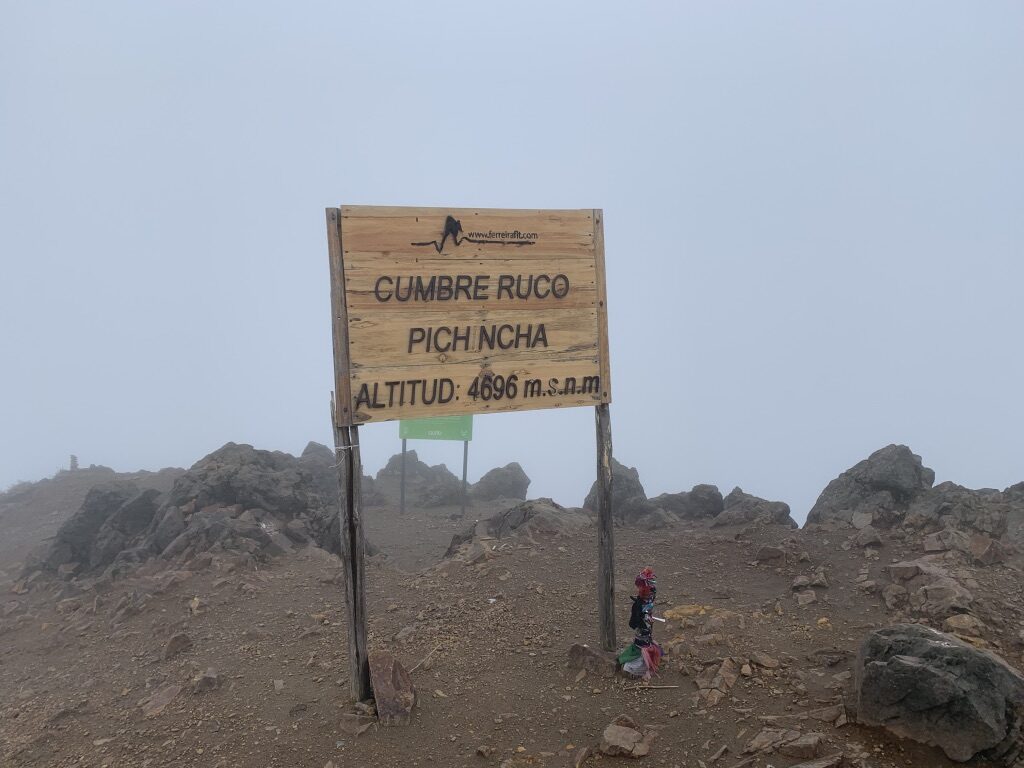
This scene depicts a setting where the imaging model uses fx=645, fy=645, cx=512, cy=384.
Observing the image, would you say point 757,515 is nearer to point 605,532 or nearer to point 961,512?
point 961,512

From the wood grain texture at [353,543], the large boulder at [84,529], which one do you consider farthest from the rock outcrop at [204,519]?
the wood grain texture at [353,543]

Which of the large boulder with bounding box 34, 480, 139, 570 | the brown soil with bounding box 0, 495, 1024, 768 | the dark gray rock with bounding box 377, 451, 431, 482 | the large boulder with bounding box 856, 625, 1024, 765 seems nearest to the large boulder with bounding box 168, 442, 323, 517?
the large boulder with bounding box 34, 480, 139, 570

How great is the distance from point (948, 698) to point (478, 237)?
20.3ft

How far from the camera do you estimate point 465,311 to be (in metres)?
7.23

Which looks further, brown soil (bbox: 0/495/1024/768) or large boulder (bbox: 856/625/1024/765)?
brown soil (bbox: 0/495/1024/768)

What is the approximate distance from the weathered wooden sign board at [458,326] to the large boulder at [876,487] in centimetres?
816

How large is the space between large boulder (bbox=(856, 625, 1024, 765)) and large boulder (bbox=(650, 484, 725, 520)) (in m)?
10.5

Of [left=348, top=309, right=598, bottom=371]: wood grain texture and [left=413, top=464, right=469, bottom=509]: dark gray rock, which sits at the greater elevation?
[left=348, top=309, right=598, bottom=371]: wood grain texture

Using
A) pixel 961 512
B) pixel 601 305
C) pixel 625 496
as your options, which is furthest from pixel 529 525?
pixel 961 512

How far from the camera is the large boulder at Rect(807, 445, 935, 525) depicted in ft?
44.0

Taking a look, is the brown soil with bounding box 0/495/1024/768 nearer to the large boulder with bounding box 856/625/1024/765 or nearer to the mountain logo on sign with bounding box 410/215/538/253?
the large boulder with bounding box 856/625/1024/765

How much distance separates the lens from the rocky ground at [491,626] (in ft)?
21.0

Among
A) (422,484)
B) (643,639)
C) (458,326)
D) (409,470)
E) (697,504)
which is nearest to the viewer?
(458,326)

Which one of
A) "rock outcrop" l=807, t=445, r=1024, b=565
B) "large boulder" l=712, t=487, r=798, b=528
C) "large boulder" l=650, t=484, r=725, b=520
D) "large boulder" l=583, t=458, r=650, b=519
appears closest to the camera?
"rock outcrop" l=807, t=445, r=1024, b=565
